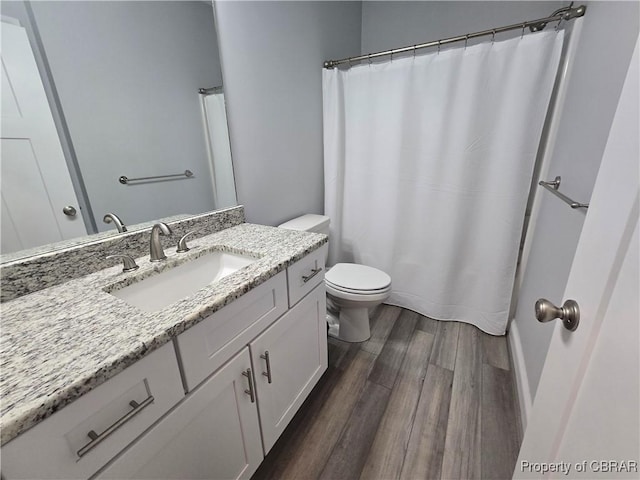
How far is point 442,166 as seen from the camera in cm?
174

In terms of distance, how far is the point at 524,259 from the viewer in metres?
1.71

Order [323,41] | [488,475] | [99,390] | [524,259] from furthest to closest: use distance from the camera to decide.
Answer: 1. [323,41]
2. [524,259]
3. [488,475]
4. [99,390]

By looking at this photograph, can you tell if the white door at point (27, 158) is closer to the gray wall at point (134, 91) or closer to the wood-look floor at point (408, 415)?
the gray wall at point (134, 91)

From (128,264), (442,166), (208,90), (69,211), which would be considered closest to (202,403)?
(128,264)

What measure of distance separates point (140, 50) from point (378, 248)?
1723 mm

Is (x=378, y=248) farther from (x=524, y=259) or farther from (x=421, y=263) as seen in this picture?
Result: (x=524, y=259)

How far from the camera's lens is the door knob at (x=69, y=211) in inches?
36.7

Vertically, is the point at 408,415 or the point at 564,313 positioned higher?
the point at 564,313

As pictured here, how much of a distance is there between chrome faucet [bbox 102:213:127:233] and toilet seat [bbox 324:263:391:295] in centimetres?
107

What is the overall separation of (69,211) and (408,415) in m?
1.63

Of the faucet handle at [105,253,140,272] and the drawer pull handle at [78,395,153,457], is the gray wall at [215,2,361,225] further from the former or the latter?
the drawer pull handle at [78,395,153,457]

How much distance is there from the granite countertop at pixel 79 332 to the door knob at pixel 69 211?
8.5 inches

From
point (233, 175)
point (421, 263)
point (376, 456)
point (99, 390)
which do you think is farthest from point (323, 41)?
point (376, 456)

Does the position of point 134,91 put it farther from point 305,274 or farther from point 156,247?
point 305,274
